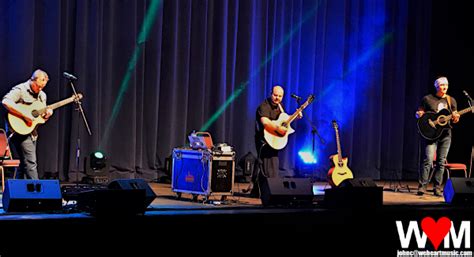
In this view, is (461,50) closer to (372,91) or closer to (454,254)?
(372,91)

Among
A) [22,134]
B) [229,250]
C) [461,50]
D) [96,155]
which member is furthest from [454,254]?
[461,50]

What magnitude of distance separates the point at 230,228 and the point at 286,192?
166 cm

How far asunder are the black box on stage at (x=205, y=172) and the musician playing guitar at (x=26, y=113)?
1.70 meters

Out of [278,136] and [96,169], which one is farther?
[96,169]

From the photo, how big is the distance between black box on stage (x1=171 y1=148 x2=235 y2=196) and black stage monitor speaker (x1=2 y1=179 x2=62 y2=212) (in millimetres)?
3291

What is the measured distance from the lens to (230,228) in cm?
399

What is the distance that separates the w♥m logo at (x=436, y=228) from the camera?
418 cm

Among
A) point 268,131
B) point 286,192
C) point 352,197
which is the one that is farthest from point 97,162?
point 352,197

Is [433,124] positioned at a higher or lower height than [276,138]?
higher

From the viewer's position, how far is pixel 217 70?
35.0 ft

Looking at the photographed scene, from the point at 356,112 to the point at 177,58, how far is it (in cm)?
340

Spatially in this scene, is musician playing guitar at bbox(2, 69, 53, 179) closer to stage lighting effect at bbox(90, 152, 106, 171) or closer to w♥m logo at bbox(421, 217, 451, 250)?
stage lighting effect at bbox(90, 152, 106, 171)

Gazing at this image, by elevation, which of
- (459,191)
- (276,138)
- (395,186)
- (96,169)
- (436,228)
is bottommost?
(395,186)

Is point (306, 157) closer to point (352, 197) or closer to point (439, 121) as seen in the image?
point (439, 121)
